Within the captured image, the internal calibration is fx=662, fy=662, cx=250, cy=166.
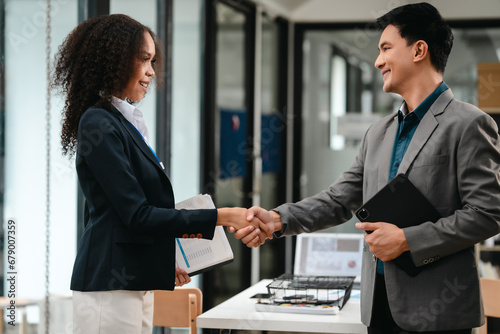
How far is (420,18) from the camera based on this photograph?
2035 millimetres

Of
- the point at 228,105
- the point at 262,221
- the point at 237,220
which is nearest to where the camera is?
the point at 237,220

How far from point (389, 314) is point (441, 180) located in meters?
0.42

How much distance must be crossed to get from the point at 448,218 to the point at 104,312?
3.25 feet

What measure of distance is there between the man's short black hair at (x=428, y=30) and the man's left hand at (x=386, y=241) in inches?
20.9

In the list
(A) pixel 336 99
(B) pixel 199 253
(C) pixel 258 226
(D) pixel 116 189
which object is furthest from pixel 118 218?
(A) pixel 336 99

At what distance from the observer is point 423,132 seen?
6.31ft

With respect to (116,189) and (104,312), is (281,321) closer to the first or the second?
(104,312)

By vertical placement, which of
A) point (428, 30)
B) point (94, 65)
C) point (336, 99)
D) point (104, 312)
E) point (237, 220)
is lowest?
point (104, 312)

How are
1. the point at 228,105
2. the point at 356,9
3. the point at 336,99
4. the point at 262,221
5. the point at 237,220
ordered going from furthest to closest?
the point at 336,99
the point at 356,9
the point at 228,105
the point at 262,221
the point at 237,220

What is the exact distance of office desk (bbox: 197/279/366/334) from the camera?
226 cm

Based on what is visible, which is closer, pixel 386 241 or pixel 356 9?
pixel 386 241

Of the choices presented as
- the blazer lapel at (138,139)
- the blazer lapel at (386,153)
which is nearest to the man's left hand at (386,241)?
the blazer lapel at (386,153)

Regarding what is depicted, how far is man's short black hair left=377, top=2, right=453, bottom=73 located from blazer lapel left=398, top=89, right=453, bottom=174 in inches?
5.9

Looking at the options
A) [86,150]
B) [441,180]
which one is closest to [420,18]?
[441,180]
